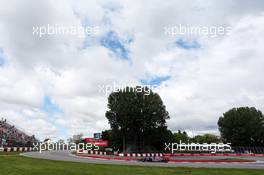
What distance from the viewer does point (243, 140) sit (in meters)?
109

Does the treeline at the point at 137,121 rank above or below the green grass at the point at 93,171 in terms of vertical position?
above

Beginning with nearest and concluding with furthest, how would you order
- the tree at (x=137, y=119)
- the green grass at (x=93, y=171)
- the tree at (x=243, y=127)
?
the green grass at (x=93, y=171) < the tree at (x=137, y=119) < the tree at (x=243, y=127)

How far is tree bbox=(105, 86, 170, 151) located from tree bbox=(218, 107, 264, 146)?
35.4 m

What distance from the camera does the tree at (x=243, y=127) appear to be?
10925 cm

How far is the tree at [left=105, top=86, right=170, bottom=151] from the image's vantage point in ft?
269

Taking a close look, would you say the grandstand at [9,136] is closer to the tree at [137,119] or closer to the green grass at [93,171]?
the tree at [137,119]

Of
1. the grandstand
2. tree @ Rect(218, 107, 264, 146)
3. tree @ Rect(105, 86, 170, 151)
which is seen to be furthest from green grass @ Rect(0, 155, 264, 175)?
tree @ Rect(218, 107, 264, 146)

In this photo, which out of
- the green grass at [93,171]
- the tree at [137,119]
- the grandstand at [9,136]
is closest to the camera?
the green grass at [93,171]

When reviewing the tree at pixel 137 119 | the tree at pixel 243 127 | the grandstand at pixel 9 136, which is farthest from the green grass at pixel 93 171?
the tree at pixel 243 127

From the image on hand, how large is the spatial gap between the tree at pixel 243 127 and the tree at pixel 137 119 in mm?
35384

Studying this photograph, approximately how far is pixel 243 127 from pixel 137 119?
46.2 metres

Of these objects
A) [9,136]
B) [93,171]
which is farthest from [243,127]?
[93,171]

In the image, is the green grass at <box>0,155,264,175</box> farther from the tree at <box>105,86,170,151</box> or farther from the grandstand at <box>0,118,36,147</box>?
the grandstand at <box>0,118,36,147</box>

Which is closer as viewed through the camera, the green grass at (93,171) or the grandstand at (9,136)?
the green grass at (93,171)
